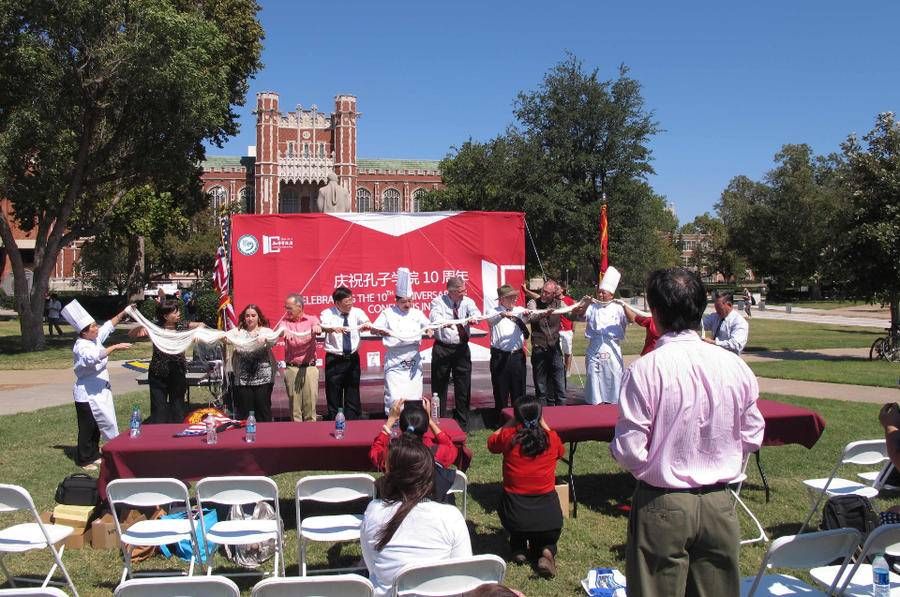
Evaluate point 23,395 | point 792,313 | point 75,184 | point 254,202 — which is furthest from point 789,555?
point 254,202

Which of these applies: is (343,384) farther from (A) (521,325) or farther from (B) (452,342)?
(A) (521,325)

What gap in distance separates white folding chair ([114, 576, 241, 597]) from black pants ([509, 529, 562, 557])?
262cm

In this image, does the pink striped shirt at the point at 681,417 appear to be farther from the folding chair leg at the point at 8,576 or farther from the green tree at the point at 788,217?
the green tree at the point at 788,217

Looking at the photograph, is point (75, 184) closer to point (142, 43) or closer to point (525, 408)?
point (142, 43)

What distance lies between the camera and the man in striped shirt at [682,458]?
302 centimetres

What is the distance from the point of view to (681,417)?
3.06 m

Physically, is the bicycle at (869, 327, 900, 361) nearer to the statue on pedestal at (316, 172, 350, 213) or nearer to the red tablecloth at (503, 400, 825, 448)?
the statue on pedestal at (316, 172, 350, 213)

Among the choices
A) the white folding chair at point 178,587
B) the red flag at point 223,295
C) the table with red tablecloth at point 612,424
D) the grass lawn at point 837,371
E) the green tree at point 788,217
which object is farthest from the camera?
the green tree at point 788,217

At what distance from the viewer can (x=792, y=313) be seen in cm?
4544

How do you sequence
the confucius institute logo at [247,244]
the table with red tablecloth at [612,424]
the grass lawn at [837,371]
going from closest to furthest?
1. the table with red tablecloth at [612,424]
2. the confucius institute logo at [247,244]
3. the grass lawn at [837,371]

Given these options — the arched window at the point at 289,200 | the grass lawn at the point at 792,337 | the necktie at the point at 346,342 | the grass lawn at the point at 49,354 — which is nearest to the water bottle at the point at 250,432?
the necktie at the point at 346,342

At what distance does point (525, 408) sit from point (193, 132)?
67.0 feet

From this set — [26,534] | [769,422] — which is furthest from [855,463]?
[26,534]

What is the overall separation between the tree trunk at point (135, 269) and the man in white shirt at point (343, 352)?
1251 inches
